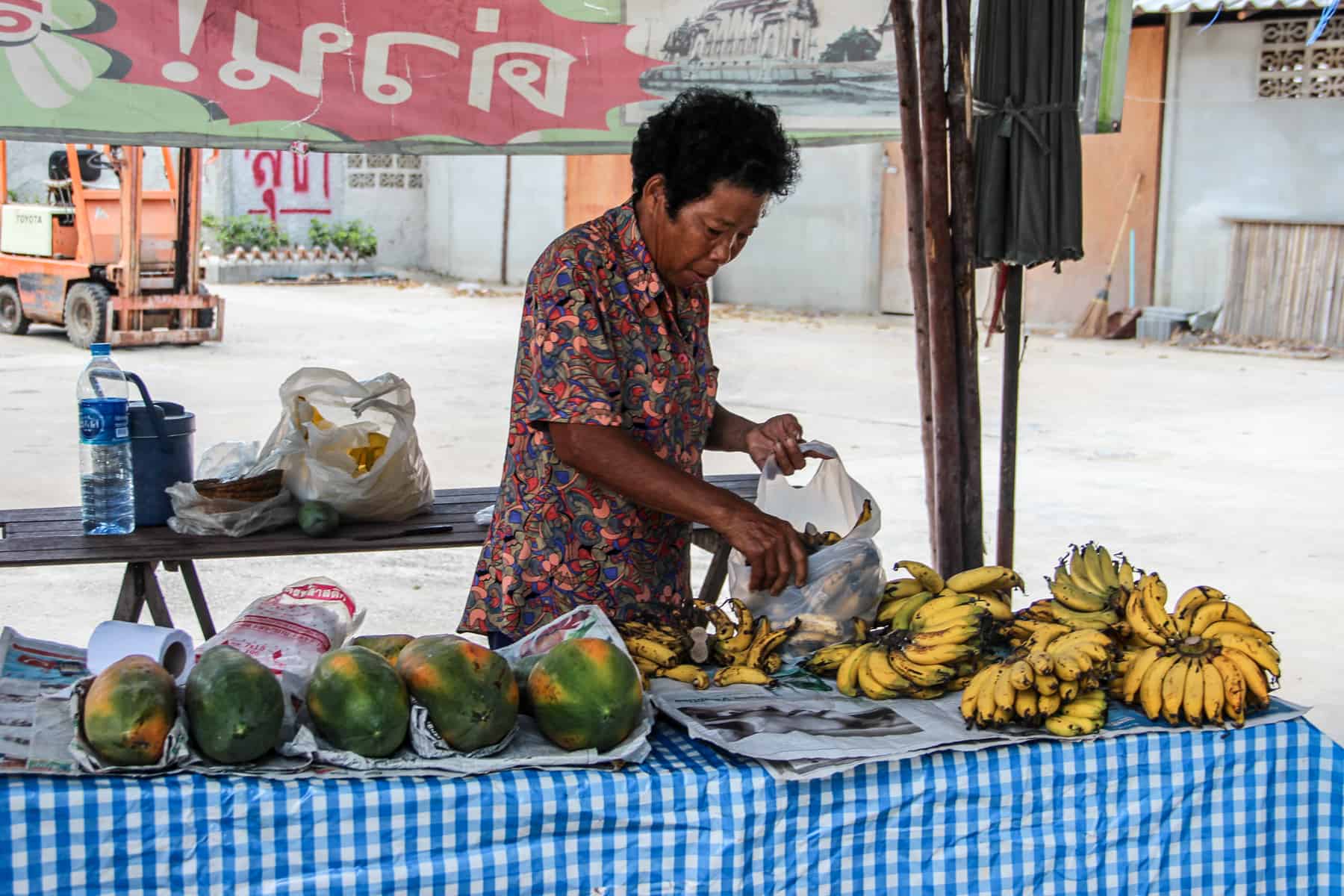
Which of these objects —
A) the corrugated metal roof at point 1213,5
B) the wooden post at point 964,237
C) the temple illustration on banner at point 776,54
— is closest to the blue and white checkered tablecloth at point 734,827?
the wooden post at point 964,237

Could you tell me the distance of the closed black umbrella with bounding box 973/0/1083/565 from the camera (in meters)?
3.38

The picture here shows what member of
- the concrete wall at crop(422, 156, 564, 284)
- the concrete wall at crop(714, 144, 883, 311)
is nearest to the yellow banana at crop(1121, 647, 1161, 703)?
the concrete wall at crop(714, 144, 883, 311)

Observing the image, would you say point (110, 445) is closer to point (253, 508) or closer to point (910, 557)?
point (253, 508)

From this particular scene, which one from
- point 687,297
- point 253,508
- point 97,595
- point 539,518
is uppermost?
point 687,297

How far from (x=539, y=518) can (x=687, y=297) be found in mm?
484

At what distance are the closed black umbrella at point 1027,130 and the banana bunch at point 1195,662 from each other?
4.42ft

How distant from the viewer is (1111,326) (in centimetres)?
1432

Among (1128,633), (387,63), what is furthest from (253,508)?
(1128,633)

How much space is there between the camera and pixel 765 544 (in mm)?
2244

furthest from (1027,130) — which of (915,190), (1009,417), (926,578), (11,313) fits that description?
(11,313)

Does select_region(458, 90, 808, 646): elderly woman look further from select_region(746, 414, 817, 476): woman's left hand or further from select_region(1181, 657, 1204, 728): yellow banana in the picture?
select_region(1181, 657, 1204, 728): yellow banana

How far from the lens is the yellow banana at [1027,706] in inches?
81.5

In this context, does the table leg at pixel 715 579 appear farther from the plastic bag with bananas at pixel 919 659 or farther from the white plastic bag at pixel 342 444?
the plastic bag with bananas at pixel 919 659

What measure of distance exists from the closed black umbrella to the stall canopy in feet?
2.50
